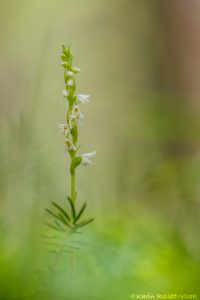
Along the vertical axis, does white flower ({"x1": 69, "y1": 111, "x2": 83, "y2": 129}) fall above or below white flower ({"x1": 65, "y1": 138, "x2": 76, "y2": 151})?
above

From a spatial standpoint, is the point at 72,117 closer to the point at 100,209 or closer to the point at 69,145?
the point at 69,145

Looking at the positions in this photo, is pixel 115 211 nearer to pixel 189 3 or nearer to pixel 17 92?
pixel 17 92

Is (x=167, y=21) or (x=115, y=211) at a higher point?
(x=167, y=21)

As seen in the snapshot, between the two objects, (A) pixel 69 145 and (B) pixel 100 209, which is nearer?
(A) pixel 69 145

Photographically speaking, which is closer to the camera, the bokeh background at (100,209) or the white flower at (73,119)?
the bokeh background at (100,209)

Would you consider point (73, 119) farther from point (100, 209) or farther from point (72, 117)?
point (100, 209)

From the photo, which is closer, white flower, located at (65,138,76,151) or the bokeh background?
the bokeh background

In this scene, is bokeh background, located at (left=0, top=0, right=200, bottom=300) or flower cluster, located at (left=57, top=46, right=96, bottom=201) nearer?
bokeh background, located at (left=0, top=0, right=200, bottom=300)

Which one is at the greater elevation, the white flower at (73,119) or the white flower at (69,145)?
the white flower at (73,119)

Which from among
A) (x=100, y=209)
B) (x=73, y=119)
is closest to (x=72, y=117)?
(x=73, y=119)

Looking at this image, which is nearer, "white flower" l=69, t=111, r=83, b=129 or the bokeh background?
the bokeh background

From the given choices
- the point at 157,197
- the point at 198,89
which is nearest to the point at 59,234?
the point at 157,197
